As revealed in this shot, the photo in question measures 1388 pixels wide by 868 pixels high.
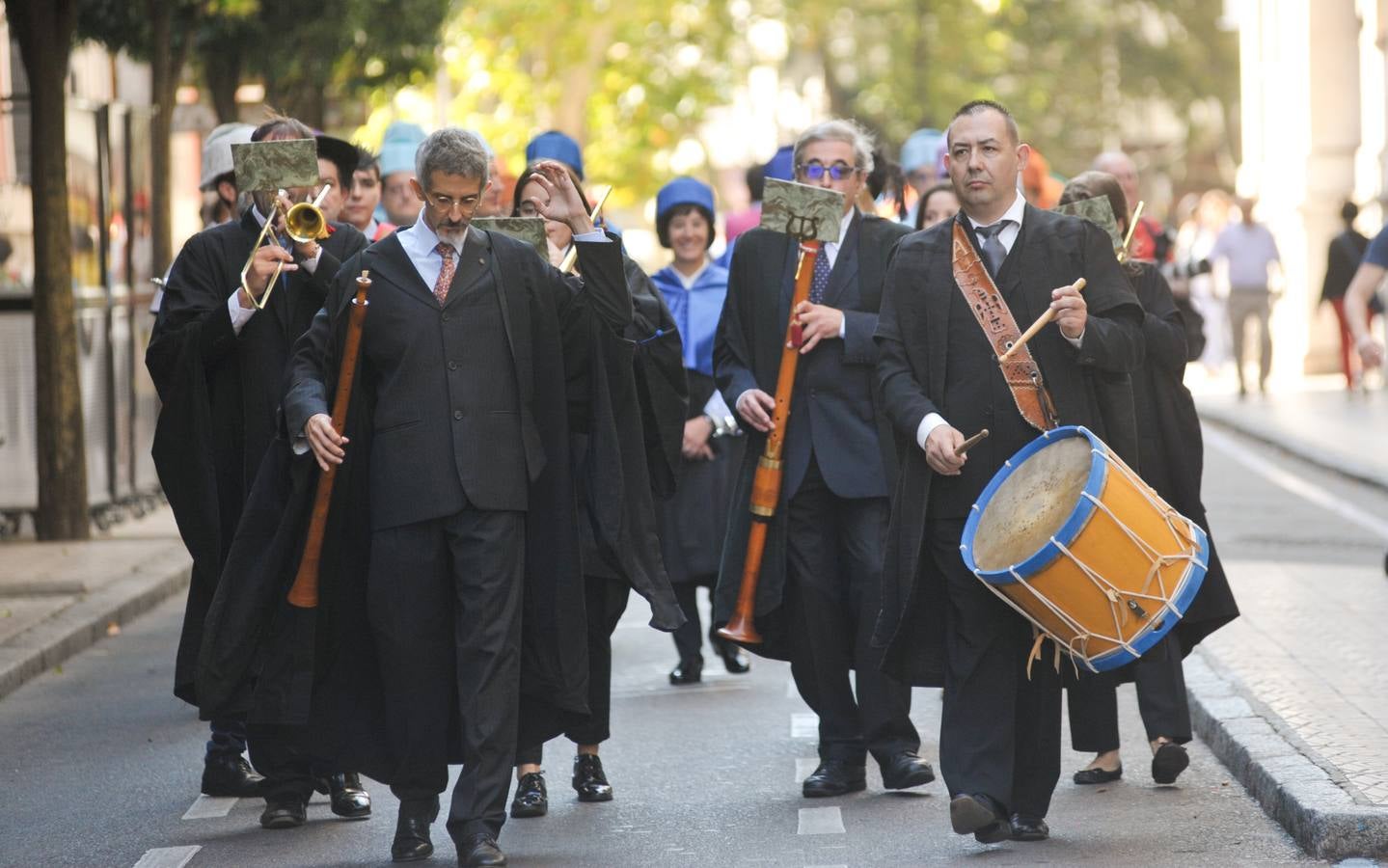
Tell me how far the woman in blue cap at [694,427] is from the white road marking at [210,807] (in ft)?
8.55

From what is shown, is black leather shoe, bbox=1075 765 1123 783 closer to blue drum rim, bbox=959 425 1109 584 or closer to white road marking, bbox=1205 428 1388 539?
blue drum rim, bbox=959 425 1109 584

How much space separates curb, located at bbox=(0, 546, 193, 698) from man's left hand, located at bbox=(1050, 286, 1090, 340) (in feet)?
17.7

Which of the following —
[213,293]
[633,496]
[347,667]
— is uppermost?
[213,293]

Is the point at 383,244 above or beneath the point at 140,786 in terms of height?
above

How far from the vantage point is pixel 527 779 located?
758cm

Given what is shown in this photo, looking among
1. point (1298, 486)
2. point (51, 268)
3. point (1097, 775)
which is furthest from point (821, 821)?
point (1298, 486)

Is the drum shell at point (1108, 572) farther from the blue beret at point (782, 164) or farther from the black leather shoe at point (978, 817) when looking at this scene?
the blue beret at point (782, 164)

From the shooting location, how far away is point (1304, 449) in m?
19.4

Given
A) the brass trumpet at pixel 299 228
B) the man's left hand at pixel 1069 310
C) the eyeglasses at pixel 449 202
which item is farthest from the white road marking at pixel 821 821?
the brass trumpet at pixel 299 228

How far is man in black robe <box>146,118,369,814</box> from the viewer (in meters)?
7.50

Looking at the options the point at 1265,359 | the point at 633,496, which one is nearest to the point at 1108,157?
the point at 633,496

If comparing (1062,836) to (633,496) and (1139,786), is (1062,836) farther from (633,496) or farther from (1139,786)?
(633,496)

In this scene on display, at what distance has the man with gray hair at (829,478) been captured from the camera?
25.4 feet

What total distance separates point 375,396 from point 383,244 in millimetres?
412
